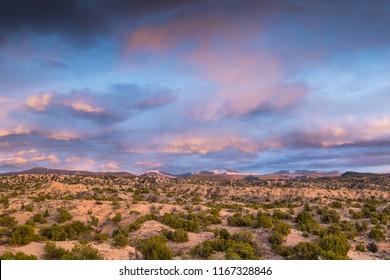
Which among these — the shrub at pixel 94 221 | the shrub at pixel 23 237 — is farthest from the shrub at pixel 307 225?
the shrub at pixel 23 237

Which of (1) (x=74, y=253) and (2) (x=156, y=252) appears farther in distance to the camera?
(2) (x=156, y=252)

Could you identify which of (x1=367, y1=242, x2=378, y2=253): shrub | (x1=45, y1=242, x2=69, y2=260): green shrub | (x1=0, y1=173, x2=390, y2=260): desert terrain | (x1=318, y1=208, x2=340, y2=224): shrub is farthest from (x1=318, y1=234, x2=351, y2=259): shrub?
(x1=45, y1=242, x2=69, y2=260): green shrub

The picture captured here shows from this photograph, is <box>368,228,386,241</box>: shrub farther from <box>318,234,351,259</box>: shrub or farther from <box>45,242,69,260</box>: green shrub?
<box>45,242,69,260</box>: green shrub

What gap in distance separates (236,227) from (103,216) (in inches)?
530

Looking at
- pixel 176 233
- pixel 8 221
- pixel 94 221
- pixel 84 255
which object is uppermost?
pixel 84 255

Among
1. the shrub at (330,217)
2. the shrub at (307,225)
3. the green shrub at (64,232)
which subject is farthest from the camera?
the shrub at (330,217)

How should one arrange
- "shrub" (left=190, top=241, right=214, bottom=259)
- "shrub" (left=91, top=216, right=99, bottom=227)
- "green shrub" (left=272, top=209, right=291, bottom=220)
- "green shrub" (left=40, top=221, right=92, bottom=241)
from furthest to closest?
"green shrub" (left=272, top=209, right=291, bottom=220) → "shrub" (left=91, top=216, right=99, bottom=227) → "green shrub" (left=40, top=221, right=92, bottom=241) → "shrub" (left=190, top=241, right=214, bottom=259)

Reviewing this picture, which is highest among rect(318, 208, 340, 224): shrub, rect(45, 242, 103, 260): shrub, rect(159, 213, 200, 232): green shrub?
rect(45, 242, 103, 260): shrub

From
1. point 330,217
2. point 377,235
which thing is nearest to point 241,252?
point 377,235

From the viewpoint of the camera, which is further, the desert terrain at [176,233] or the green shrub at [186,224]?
the green shrub at [186,224]

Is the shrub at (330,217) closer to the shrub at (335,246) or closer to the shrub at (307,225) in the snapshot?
the shrub at (307,225)

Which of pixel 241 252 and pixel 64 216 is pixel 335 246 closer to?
pixel 241 252
